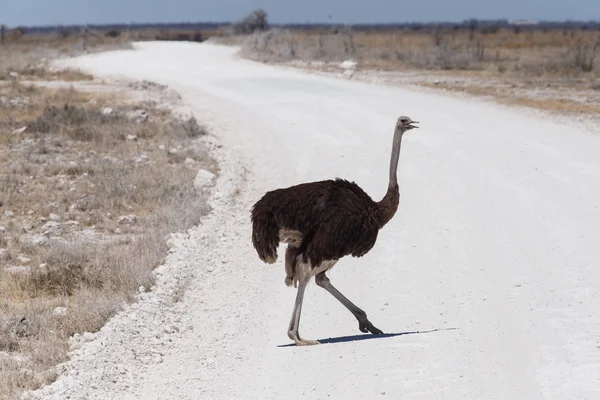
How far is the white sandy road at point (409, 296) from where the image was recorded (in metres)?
6.36

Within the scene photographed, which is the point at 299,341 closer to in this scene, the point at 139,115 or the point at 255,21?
the point at 139,115

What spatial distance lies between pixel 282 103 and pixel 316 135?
19.7 feet

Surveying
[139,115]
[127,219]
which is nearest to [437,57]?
[139,115]

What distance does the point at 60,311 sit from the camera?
819cm

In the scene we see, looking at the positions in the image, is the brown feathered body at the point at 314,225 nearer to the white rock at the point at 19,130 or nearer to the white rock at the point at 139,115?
the white rock at the point at 19,130

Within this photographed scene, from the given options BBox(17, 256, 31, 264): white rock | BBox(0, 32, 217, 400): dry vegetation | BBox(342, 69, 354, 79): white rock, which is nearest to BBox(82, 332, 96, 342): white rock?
BBox(0, 32, 217, 400): dry vegetation

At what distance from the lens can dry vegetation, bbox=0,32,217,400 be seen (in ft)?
25.6

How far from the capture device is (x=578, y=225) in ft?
35.3

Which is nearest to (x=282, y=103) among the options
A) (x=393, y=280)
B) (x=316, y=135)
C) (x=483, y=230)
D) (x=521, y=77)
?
(x=316, y=135)

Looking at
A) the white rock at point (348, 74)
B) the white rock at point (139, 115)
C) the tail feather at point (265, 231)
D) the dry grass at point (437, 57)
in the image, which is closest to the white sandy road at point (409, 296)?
the tail feather at point (265, 231)

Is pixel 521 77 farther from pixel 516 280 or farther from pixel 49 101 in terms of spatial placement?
pixel 516 280

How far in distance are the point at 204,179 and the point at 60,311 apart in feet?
21.1

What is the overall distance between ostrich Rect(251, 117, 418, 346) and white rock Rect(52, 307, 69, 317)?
220 centimetres

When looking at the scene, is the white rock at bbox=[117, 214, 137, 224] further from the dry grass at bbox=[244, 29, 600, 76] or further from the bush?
the bush
